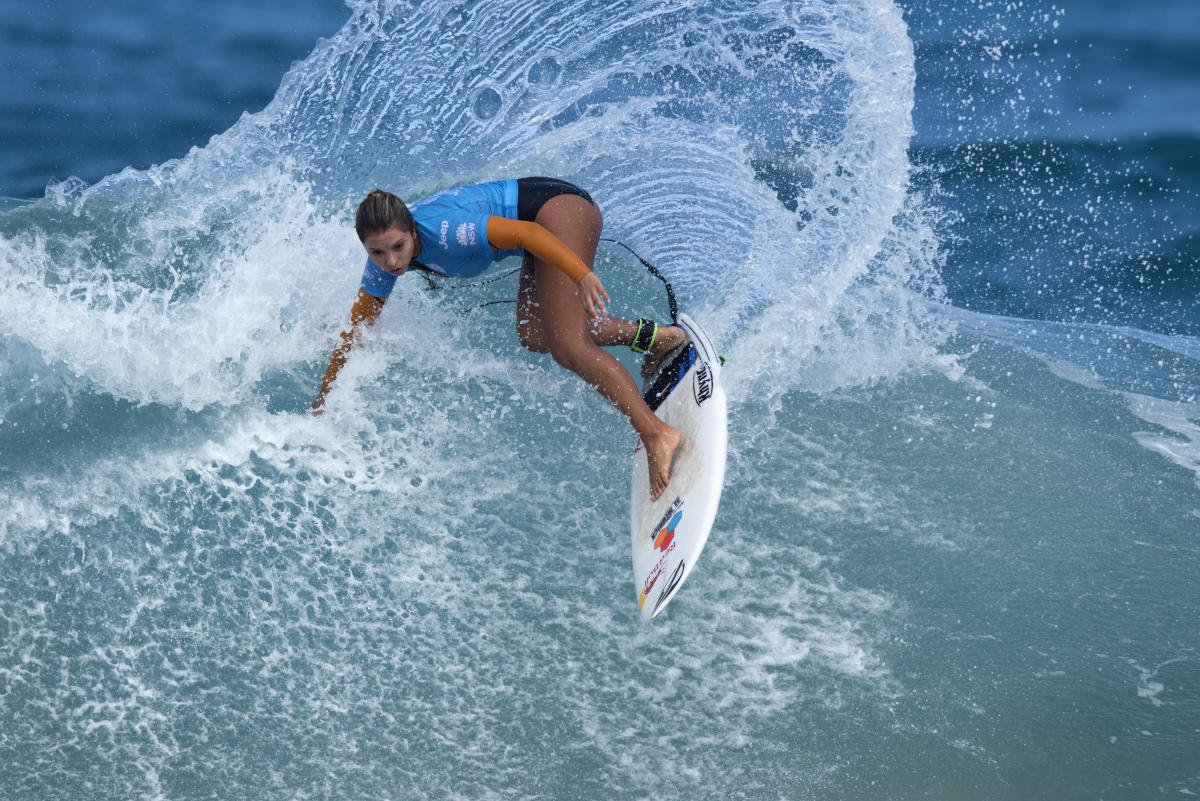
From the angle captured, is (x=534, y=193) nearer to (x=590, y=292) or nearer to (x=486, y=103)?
(x=590, y=292)

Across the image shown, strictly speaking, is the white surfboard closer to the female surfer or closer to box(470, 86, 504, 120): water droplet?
the female surfer

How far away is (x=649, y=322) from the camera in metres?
4.47

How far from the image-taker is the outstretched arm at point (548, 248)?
3.80 metres

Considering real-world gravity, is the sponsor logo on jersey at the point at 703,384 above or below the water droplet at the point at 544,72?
below

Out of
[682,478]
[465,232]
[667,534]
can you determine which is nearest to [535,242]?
[465,232]

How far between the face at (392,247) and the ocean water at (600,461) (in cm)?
94

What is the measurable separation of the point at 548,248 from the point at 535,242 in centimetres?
6

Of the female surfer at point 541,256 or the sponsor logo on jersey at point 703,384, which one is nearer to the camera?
the female surfer at point 541,256

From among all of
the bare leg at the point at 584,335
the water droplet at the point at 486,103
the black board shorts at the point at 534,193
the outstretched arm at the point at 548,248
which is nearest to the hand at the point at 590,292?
the outstretched arm at the point at 548,248

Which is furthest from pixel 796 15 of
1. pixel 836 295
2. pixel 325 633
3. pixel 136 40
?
pixel 136 40

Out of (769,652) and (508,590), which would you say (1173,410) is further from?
(508,590)

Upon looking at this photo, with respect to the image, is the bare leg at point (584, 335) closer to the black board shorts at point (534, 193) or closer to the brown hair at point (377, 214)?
the black board shorts at point (534, 193)

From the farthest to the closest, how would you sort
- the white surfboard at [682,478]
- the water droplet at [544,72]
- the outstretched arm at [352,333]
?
1. the water droplet at [544,72]
2. the outstretched arm at [352,333]
3. the white surfboard at [682,478]

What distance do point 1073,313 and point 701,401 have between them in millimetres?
3403
